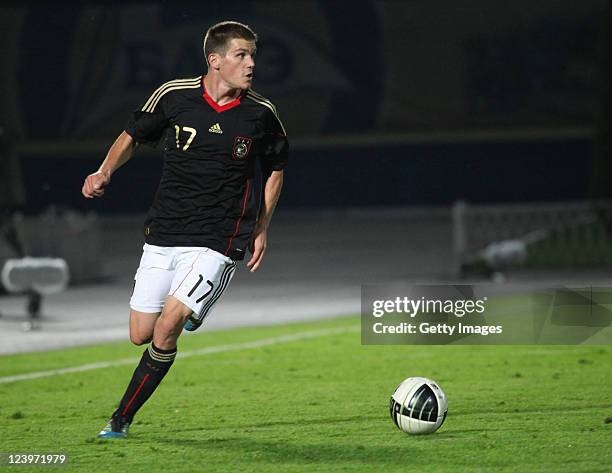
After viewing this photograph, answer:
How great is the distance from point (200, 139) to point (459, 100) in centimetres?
3267

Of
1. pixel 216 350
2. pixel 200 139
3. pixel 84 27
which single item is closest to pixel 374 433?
pixel 200 139

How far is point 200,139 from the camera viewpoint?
281 inches

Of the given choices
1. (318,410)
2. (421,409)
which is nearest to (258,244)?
(421,409)

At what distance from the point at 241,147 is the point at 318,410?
2.18m

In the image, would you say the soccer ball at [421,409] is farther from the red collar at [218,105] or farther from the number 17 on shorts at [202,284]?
the red collar at [218,105]

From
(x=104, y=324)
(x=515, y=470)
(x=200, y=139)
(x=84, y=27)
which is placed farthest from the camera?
(x=84, y=27)

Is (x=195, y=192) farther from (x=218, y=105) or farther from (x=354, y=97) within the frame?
(x=354, y=97)

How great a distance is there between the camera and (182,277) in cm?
706

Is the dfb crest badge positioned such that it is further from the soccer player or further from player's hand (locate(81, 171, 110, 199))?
player's hand (locate(81, 171, 110, 199))

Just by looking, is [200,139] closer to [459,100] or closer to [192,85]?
[192,85]

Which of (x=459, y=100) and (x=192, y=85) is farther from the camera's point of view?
(x=459, y=100)

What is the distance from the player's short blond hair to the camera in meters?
7.07

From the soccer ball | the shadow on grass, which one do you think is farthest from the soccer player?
the soccer ball

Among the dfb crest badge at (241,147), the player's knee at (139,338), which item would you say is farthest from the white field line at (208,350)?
the dfb crest badge at (241,147)
